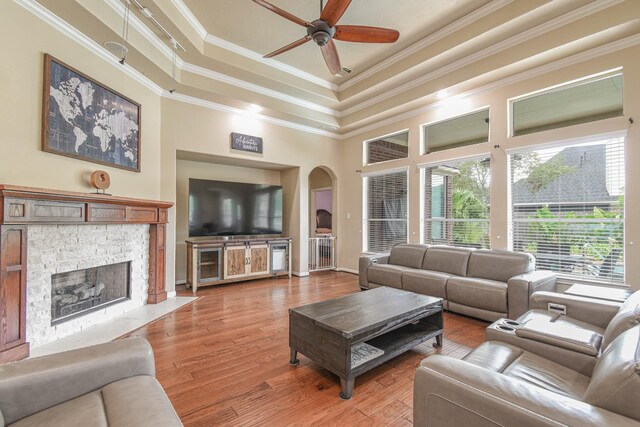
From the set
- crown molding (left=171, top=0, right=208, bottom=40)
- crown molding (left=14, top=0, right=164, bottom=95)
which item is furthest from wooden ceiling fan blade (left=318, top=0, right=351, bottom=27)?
crown molding (left=14, top=0, right=164, bottom=95)

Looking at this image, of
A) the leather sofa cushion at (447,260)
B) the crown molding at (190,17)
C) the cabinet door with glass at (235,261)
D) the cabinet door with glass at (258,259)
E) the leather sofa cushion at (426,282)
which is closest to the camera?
the crown molding at (190,17)

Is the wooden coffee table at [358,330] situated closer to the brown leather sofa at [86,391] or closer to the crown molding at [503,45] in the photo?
the brown leather sofa at [86,391]

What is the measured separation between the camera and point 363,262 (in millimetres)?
5039

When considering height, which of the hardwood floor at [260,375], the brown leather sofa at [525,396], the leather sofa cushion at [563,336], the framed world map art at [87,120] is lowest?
the hardwood floor at [260,375]

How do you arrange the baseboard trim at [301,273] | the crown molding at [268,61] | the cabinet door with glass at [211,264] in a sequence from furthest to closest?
the baseboard trim at [301,273], the cabinet door with glass at [211,264], the crown molding at [268,61]

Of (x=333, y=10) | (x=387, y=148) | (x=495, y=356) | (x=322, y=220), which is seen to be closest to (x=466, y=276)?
(x=495, y=356)

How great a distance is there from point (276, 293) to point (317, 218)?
3.87 meters

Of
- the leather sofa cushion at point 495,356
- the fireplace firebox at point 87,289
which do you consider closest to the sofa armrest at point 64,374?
the leather sofa cushion at point 495,356

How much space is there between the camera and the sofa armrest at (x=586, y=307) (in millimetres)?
2145

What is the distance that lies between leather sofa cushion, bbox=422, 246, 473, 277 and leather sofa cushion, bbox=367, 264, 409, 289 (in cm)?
41

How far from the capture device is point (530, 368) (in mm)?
1660

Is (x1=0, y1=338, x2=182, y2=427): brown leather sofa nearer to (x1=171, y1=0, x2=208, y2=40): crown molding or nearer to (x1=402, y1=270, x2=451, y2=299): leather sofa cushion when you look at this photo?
(x1=402, y1=270, x2=451, y2=299): leather sofa cushion

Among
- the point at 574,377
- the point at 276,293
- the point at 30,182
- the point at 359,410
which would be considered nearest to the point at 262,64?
the point at 30,182

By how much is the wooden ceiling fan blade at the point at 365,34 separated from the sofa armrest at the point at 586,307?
2.91 m
